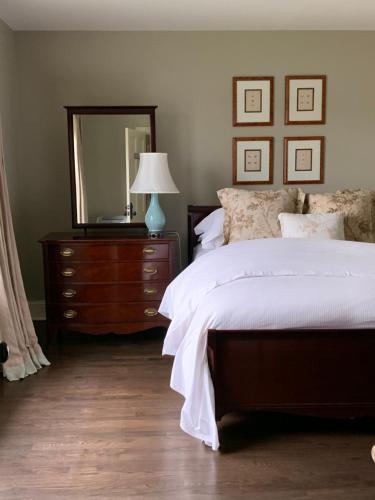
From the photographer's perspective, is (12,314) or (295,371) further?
(12,314)

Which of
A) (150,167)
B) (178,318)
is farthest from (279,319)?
(150,167)

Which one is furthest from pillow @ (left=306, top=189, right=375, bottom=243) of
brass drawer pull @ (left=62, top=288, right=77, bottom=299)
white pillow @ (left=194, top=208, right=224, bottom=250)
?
brass drawer pull @ (left=62, top=288, right=77, bottom=299)

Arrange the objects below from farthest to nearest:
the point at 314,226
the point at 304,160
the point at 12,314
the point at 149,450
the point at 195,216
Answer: the point at 304,160 → the point at 195,216 → the point at 314,226 → the point at 12,314 → the point at 149,450

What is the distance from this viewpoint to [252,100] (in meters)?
4.42

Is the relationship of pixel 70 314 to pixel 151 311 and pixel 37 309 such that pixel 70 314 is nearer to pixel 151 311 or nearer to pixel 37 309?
pixel 151 311

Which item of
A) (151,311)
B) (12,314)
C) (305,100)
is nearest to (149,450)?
(12,314)

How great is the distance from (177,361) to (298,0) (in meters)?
2.52

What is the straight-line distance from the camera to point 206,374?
2.52 m

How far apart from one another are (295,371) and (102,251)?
1858 mm

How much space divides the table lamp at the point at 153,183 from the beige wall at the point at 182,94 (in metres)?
0.52

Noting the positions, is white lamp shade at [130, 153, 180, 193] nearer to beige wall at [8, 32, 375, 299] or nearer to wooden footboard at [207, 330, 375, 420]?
beige wall at [8, 32, 375, 299]

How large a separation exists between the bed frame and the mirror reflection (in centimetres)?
201

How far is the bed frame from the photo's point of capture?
2.52 meters

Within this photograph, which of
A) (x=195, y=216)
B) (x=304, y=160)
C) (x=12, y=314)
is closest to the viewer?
(x=12, y=314)
